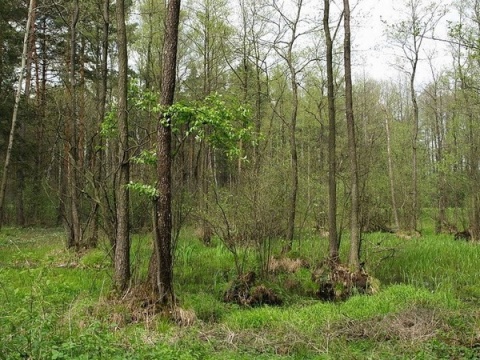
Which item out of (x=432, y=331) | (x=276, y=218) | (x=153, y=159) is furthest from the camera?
(x=276, y=218)

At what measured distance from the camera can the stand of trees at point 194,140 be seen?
25.3ft

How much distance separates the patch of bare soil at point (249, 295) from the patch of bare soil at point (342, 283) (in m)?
1.18

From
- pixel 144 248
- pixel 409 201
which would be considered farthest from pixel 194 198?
pixel 409 201

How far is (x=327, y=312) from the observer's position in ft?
24.9

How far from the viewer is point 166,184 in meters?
7.36

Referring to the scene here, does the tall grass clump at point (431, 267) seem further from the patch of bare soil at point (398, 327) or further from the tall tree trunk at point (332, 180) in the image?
the patch of bare soil at point (398, 327)

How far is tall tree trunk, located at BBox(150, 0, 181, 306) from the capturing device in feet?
23.6

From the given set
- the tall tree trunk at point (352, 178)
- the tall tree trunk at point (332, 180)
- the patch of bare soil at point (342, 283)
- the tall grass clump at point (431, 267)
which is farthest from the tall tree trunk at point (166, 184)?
the tall grass clump at point (431, 267)

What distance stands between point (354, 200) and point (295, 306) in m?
3.12

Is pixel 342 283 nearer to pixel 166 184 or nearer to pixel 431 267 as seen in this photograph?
pixel 431 267

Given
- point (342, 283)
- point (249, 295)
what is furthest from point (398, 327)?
point (249, 295)

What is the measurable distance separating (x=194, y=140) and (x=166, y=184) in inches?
164

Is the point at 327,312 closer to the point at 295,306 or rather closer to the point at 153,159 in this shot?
the point at 295,306

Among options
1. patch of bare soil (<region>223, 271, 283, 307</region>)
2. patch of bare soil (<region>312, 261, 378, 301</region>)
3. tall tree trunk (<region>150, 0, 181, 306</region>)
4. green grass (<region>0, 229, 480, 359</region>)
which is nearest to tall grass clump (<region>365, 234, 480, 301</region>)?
green grass (<region>0, 229, 480, 359</region>)
